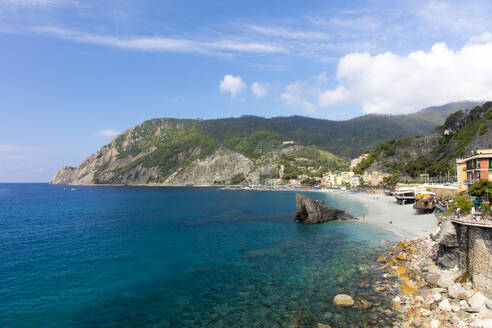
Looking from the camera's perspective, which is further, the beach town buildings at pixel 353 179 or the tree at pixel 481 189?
the beach town buildings at pixel 353 179

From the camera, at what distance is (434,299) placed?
17328 mm

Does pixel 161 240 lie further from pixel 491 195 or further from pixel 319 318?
pixel 491 195

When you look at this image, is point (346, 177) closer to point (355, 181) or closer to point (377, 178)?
point (355, 181)

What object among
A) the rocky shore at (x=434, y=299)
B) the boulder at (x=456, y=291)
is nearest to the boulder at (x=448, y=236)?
the rocky shore at (x=434, y=299)

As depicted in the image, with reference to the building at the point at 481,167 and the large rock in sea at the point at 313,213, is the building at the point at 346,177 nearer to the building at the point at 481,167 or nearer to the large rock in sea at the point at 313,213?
the large rock in sea at the point at 313,213

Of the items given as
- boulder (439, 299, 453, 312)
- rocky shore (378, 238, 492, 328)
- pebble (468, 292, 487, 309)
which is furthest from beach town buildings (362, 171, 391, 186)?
boulder (439, 299, 453, 312)

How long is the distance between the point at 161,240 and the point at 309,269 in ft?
73.1

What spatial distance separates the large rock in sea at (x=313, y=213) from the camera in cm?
5047

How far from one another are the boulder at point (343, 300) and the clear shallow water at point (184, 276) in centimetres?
70

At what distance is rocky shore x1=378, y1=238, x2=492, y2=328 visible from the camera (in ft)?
49.4

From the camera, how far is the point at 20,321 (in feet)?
57.7

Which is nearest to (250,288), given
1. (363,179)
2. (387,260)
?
(387,260)

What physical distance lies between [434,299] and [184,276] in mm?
18580

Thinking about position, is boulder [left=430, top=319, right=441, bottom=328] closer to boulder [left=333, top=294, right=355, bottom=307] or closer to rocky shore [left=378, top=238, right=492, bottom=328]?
rocky shore [left=378, top=238, right=492, bottom=328]
